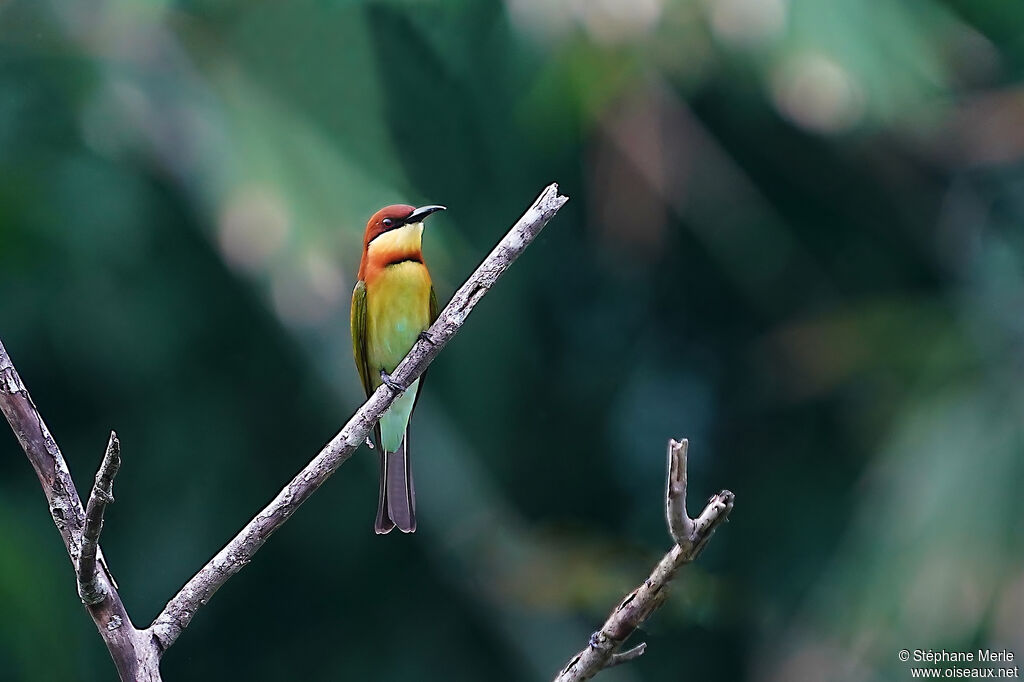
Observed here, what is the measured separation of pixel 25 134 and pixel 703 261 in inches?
114

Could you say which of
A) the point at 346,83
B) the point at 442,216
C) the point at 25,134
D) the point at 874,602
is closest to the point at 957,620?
the point at 874,602

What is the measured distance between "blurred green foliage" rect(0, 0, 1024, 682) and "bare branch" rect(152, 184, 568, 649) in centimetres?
176

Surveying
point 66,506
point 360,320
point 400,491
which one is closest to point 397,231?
point 360,320

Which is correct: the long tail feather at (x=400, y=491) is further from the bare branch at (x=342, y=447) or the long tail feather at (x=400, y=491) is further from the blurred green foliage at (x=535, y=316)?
the blurred green foliage at (x=535, y=316)

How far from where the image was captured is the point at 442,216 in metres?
4.58

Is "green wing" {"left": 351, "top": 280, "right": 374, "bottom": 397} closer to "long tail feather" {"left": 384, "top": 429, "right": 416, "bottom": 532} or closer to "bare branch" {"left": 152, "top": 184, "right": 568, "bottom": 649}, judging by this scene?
"long tail feather" {"left": 384, "top": 429, "right": 416, "bottom": 532}

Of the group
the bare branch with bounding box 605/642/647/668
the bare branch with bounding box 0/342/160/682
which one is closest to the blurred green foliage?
the bare branch with bounding box 0/342/160/682

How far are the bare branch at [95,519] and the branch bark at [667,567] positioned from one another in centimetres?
60

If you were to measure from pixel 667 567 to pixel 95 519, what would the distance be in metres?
0.67

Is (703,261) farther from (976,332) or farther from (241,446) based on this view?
(241,446)

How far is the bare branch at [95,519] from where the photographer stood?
1.32m

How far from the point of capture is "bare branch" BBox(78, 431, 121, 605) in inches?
52.1

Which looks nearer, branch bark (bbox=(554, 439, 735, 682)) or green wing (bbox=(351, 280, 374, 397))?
branch bark (bbox=(554, 439, 735, 682))

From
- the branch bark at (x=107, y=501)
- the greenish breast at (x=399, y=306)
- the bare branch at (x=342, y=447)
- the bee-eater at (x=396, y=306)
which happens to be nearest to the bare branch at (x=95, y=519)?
the branch bark at (x=107, y=501)
